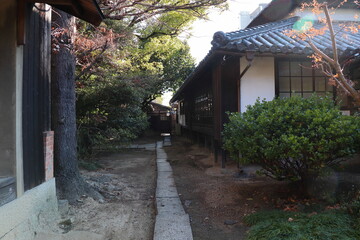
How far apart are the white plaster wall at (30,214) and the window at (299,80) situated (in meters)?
6.24

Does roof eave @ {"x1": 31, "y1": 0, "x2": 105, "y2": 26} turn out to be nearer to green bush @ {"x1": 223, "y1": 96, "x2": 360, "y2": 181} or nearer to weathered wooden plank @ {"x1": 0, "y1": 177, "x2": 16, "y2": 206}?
weathered wooden plank @ {"x1": 0, "y1": 177, "x2": 16, "y2": 206}

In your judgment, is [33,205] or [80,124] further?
[80,124]

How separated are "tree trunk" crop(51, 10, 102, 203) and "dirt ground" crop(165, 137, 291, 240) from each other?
7.01ft

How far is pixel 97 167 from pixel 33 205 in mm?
5700

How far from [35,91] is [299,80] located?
22.4ft

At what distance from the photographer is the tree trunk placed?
5.37 m

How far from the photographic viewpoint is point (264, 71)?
24.7 ft

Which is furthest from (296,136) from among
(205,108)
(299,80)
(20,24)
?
(205,108)

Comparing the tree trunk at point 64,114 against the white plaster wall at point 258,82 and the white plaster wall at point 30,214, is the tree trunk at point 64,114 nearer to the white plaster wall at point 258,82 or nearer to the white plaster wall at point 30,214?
the white plaster wall at point 30,214

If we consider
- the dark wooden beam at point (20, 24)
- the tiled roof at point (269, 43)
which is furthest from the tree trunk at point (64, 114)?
the tiled roof at point (269, 43)

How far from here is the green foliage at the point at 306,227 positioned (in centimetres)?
312

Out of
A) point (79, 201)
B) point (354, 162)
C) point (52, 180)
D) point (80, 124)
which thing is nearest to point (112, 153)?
point (80, 124)

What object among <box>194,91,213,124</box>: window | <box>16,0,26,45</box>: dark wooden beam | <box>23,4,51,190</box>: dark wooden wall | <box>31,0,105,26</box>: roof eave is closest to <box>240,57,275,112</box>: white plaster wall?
<box>194,91,213,124</box>: window

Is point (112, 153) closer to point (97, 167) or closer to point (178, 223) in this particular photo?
point (97, 167)
